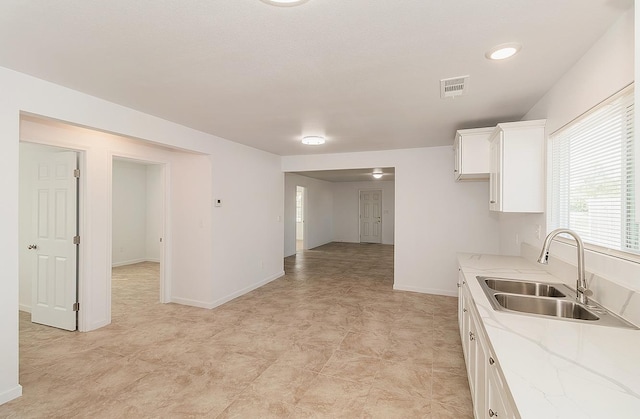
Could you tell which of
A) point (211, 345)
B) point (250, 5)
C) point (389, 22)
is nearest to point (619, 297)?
point (389, 22)

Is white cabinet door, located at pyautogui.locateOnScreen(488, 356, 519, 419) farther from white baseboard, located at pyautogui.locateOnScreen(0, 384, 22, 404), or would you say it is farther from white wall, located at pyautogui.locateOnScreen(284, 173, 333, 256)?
white wall, located at pyautogui.locateOnScreen(284, 173, 333, 256)

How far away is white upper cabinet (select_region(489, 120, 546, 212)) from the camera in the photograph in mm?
2672

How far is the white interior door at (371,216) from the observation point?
1122cm

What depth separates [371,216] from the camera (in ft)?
37.3

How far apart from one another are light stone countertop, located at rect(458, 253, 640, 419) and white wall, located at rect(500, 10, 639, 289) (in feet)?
1.38

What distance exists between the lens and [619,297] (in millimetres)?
1604

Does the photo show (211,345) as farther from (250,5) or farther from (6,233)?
(250,5)

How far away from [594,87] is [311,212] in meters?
8.47

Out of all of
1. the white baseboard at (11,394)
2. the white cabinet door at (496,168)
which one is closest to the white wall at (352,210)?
the white cabinet door at (496,168)

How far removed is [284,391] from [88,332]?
8.69 ft

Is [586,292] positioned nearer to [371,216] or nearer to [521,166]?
[521,166]

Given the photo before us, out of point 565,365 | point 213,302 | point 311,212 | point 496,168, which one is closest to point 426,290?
point 496,168

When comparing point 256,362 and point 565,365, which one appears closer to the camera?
point 565,365

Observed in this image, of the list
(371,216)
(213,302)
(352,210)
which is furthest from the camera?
(352,210)
